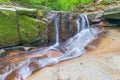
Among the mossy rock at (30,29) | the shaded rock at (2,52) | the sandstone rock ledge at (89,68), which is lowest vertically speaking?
the shaded rock at (2,52)

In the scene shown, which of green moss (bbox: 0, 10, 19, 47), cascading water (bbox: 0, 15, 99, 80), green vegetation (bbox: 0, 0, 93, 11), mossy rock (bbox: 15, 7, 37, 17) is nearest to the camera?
cascading water (bbox: 0, 15, 99, 80)

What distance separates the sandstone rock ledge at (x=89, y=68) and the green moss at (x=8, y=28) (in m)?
2.21

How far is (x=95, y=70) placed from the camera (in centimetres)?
481

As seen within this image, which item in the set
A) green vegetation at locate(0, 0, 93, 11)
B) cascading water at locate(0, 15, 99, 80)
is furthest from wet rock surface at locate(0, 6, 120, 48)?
green vegetation at locate(0, 0, 93, 11)

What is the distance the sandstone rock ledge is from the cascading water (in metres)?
0.28

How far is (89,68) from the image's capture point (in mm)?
4941

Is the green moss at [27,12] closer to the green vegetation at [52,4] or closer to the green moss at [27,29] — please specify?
the green moss at [27,29]

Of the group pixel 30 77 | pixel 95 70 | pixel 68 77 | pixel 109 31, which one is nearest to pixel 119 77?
pixel 95 70

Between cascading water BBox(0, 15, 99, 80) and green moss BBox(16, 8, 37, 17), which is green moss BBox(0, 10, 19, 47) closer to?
green moss BBox(16, 8, 37, 17)

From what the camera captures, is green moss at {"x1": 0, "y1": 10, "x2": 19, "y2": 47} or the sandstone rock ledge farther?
green moss at {"x1": 0, "y1": 10, "x2": 19, "y2": 47}

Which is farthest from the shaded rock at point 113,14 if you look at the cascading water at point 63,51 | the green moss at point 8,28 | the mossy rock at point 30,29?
the green moss at point 8,28

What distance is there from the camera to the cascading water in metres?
5.08

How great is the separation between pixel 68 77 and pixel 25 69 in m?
1.17

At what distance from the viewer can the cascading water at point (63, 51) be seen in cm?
508
